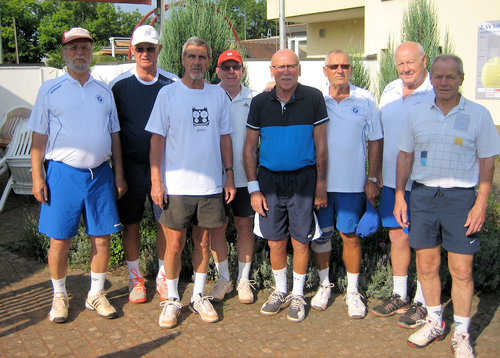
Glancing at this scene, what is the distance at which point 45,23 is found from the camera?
2446 inches

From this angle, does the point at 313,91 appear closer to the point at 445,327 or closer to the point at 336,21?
the point at 445,327

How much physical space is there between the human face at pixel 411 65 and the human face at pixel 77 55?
8.08ft

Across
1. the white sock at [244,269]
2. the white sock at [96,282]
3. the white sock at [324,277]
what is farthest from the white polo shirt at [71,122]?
the white sock at [324,277]

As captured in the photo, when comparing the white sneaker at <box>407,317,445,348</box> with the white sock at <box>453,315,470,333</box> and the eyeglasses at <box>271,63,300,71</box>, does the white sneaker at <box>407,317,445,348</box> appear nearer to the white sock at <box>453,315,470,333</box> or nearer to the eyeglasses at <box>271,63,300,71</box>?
the white sock at <box>453,315,470,333</box>

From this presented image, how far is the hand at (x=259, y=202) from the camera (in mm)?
4148

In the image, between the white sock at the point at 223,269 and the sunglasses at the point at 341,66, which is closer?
the sunglasses at the point at 341,66

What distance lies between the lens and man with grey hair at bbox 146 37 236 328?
3.94 m

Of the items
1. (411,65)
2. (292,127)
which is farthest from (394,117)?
(292,127)

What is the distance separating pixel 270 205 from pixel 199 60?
125 cm

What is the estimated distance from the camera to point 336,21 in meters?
23.4

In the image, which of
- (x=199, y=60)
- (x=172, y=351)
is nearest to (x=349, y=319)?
(x=172, y=351)

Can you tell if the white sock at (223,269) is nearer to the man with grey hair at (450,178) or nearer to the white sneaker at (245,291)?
the white sneaker at (245,291)

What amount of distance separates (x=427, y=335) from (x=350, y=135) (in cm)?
158

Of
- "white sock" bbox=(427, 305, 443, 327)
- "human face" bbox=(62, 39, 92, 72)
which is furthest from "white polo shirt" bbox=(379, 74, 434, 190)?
"human face" bbox=(62, 39, 92, 72)
